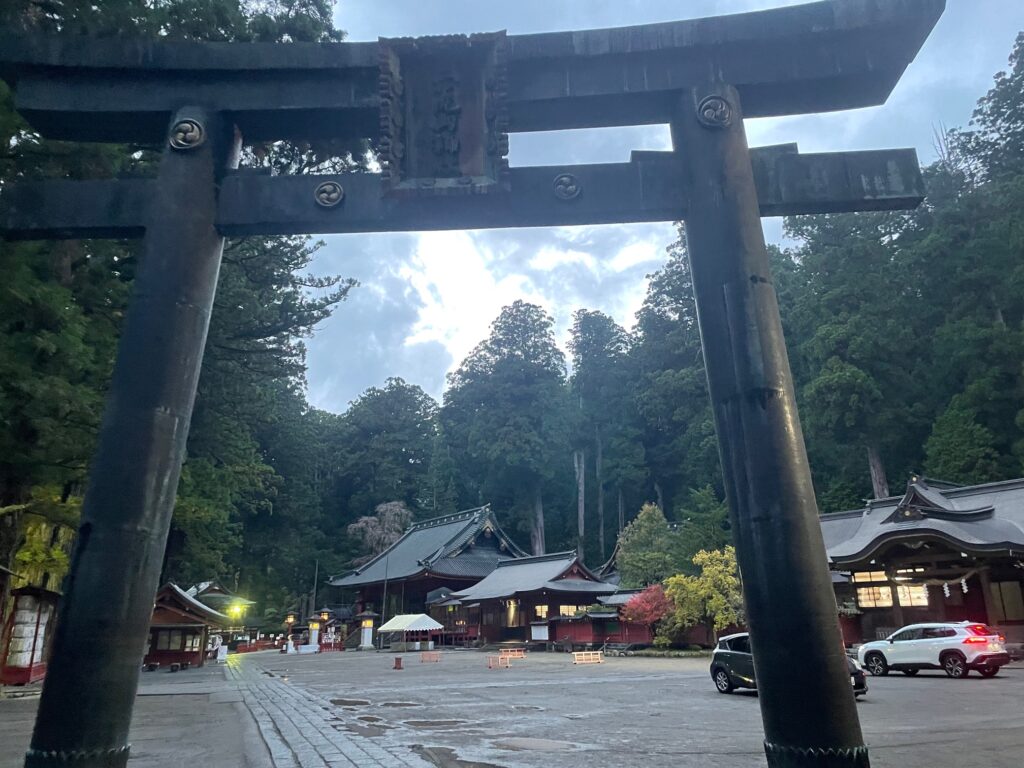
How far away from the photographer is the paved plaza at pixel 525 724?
7.49 m

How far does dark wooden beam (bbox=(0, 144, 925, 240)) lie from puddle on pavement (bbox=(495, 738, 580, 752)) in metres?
6.13

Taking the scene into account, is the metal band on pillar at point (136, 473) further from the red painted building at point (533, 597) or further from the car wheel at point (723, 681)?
the red painted building at point (533, 597)

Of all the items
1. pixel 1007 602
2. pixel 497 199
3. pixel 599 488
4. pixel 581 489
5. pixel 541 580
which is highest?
pixel 599 488

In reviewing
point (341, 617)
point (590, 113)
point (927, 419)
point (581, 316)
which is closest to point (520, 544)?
point (341, 617)

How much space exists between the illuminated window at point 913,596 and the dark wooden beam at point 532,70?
24.5 metres

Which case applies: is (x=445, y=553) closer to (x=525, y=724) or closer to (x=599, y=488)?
(x=599, y=488)

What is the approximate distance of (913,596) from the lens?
83.4 ft

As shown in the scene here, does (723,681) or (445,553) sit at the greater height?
(445,553)

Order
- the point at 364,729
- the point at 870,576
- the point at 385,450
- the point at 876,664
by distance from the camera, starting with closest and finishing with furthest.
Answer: the point at 364,729 → the point at 876,664 → the point at 870,576 → the point at 385,450

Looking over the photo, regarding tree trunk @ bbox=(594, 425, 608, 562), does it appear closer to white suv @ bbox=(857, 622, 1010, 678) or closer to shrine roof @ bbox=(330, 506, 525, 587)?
shrine roof @ bbox=(330, 506, 525, 587)

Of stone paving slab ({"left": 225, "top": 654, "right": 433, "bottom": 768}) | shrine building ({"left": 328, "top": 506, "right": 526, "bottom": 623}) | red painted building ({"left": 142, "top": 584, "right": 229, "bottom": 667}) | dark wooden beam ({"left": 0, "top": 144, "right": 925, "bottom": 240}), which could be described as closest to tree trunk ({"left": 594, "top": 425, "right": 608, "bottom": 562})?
shrine building ({"left": 328, "top": 506, "right": 526, "bottom": 623})

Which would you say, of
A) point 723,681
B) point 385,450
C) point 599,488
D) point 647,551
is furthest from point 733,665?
point 385,450

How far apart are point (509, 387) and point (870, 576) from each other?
42476 mm

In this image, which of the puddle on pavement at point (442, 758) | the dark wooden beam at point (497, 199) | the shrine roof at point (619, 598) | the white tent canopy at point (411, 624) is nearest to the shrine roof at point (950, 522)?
the shrine roof at point (619, 598)
